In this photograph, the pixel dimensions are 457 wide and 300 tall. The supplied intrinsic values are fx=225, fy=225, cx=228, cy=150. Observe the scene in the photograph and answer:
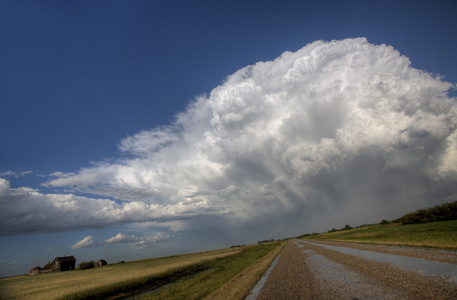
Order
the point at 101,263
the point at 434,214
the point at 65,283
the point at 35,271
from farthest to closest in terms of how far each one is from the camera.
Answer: the point at 101,263 < the point at 35,271 < the point at 434,214 < the point at 65,283

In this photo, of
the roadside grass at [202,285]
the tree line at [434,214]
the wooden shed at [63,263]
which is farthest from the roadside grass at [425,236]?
the wooden shed at [63,263]

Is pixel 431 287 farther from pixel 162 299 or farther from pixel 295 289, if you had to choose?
pixel 162 299

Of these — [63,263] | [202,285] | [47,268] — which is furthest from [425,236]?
[47,268]

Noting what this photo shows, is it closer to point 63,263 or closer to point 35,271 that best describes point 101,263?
point 63,263

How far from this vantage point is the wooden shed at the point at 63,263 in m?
93.9

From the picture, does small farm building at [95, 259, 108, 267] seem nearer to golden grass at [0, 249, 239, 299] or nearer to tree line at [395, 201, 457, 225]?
golden grass at [0, 249, 239, 299]

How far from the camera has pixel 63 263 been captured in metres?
95.1

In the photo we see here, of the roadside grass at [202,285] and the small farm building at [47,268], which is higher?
the roadside grass at [202,285]

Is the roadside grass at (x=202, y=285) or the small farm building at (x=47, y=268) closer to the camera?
the roadside grass at (x=202, y=285)

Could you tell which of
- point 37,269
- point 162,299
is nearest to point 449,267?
point 162,299

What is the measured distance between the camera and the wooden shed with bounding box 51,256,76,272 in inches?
3698

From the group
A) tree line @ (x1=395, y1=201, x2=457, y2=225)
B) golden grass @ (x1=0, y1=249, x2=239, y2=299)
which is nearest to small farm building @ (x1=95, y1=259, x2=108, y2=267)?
golden grass @ (x1=0, y1=249, x2=239, y2=299)

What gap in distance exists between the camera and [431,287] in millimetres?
9961

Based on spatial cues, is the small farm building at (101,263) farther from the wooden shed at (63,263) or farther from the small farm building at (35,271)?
the small farm building at (35,271)
